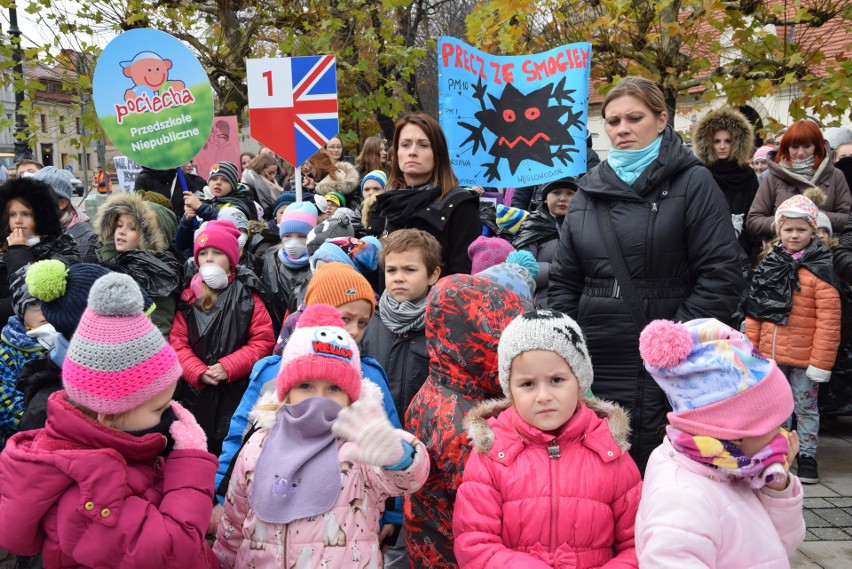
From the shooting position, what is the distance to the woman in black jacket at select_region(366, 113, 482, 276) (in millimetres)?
4062

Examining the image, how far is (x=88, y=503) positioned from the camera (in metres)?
2.07

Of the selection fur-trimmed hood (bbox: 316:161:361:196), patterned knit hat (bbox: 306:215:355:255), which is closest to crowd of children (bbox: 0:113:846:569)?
patterned knit hat (bbox: 306:215:355:255)

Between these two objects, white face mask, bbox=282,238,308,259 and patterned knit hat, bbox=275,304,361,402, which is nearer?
patterned knit hat, bbox=275,304,361,402

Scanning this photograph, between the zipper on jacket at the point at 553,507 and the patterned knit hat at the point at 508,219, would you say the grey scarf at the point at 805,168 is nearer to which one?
the patterned knit hat at the point at 508,219

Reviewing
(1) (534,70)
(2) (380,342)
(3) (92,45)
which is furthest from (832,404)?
(3) (92,45)

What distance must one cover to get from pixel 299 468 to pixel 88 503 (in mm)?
636

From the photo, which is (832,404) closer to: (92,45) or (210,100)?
(210,100)

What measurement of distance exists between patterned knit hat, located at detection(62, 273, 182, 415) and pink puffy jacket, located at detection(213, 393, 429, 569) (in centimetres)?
47

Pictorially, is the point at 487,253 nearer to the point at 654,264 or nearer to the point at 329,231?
the point at 654,264

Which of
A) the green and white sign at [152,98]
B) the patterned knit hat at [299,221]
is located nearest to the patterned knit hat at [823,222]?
the patterned knit hat at [299,221]

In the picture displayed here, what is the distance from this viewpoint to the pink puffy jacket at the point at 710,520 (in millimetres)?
2121

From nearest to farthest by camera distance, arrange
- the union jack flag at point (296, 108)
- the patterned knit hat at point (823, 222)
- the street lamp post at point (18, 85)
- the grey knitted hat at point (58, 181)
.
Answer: the patterned knit hat at point (823, 222)
the grey knitted hat at point (58, 181)
the union jack flag at point (296, 108)
the street lamp post at point (18, 85)

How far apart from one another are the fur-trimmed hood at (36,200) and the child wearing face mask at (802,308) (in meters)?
4.73

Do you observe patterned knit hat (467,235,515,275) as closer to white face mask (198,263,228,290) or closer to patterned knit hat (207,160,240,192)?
white face mask (198,263,228,290)
